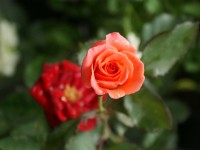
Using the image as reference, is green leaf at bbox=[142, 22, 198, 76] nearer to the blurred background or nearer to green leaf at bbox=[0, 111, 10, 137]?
the blurred background

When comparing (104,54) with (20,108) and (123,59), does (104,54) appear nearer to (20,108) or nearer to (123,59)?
(123,59)

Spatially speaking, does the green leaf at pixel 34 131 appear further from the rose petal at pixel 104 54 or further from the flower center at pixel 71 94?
the rose petal at pixel 104 54

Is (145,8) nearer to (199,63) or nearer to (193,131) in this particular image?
(199,63)

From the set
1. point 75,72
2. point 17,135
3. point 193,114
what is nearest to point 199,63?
point 193,114

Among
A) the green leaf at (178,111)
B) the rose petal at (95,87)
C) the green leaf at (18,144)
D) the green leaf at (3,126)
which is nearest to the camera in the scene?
the rose petal at (95,87)

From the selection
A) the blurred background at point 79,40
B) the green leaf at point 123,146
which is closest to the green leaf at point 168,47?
the blurred background at point 79,40

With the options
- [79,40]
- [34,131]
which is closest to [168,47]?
[34,131]

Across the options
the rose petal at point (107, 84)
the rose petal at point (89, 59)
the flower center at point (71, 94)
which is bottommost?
the flower center at point (71, 94)

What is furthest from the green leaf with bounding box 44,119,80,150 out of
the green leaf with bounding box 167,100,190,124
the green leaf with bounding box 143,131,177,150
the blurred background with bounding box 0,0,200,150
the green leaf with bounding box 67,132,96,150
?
the green leaf with bounding box 167,100,190,124
